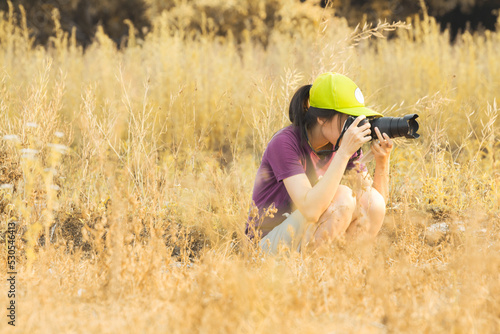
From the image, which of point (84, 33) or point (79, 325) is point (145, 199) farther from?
point (84, 33)

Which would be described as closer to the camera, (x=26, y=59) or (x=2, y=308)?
(x=2, y=308)

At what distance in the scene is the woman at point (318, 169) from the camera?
93.4 inches

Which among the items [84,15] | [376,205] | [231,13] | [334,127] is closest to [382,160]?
[376,205]

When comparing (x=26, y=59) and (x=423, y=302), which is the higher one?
(x=26, y=59)

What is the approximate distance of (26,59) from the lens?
5414 mm

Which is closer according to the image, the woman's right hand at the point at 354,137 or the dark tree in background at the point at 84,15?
the woman's right hand at the point at 354,137

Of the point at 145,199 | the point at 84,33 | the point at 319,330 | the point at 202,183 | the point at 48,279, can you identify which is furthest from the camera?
the point at 84,33

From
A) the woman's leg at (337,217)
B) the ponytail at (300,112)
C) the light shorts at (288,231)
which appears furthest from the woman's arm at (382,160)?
the light shorts at (288,231)

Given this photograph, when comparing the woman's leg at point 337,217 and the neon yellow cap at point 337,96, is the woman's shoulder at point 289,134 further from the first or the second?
the woman's leg at point 337,217

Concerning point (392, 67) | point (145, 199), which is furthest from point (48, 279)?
point (392, 67)

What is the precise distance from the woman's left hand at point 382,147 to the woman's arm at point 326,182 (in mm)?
130

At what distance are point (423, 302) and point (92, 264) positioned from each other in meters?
1.44

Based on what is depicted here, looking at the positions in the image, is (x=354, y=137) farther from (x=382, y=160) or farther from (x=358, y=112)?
(x=382, y=160)

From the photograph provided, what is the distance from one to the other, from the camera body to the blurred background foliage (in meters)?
6.81
